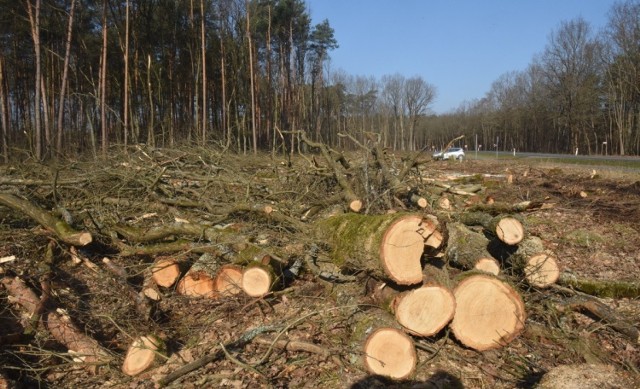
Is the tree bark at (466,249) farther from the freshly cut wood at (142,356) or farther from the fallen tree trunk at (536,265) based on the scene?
the freshly cut wood at (142,356)

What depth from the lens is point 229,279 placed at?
423 centimetres

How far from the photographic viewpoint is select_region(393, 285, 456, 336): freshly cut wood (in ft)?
10.5

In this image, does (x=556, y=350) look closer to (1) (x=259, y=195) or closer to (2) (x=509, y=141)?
(1) (x=259, y=195)

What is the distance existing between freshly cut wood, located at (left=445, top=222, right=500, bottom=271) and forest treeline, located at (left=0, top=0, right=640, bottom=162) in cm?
264

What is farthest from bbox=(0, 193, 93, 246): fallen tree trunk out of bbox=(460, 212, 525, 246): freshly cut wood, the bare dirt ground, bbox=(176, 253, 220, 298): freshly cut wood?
bbox=(460, 212, 525, 246): freshly cut wood

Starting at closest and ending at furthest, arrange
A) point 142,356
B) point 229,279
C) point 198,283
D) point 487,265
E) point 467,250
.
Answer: point 142,356
point 487,265
point 467,250
point 229,279
point 198,283

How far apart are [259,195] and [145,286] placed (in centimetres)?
227

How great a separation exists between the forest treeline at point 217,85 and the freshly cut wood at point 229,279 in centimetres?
314

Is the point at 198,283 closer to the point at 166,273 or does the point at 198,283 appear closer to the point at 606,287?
the point at 166,273

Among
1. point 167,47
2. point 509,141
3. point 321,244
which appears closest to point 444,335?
point 321,244

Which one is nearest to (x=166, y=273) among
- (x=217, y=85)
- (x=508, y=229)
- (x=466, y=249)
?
(x=466, y=249)

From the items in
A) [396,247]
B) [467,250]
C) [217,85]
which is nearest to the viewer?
[396,247]

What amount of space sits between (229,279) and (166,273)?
69cm

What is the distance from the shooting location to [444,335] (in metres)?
3.41
